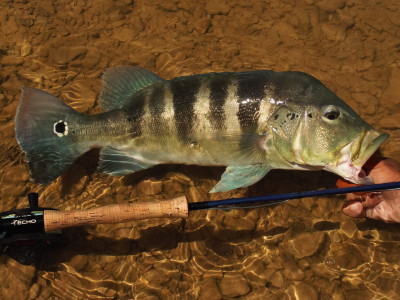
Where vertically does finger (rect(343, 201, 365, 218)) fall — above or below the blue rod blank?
below

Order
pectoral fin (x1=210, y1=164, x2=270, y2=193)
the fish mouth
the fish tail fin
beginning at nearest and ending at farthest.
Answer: the fish mouth
pectoral fin (x1=210, y1=164, x2=270, y2=193)
the fish tail fin

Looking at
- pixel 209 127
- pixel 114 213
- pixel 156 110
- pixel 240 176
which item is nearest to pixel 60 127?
pixel 156 110

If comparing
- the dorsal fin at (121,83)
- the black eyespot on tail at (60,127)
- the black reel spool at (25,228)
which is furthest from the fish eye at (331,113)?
the black reel spool at (25,228)

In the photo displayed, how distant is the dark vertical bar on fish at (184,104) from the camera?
11.0 feet

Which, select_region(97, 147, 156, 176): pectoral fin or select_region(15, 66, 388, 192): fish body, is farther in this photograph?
select_region(97, 147, 156, 176): pectoral fin

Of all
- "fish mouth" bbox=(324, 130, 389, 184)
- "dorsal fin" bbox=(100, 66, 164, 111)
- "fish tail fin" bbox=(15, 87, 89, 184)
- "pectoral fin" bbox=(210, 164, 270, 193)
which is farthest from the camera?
"dorsal fin" bbox=(100, 66, 164, 111)

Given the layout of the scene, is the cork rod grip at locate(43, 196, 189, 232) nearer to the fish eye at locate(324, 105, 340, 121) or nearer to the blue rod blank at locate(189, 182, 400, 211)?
the blue rod blank at locate(189, 182, 400, 211)

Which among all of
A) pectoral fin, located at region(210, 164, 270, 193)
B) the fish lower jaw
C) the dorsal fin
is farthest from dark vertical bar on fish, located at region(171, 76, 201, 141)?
the fish lower jaw

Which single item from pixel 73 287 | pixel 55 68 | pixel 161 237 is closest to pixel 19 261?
pixel 73 287

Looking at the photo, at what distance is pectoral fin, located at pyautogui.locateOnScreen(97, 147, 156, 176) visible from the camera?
11.8 ft

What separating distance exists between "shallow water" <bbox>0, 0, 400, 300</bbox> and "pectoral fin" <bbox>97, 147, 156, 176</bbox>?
1.55 feet

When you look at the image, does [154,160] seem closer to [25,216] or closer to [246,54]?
[25,216]

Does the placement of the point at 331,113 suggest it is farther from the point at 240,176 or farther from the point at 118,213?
the point at 118,213

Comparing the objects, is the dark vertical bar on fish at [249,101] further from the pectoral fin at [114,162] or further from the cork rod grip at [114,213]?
the pectoral fin at [114,162]
